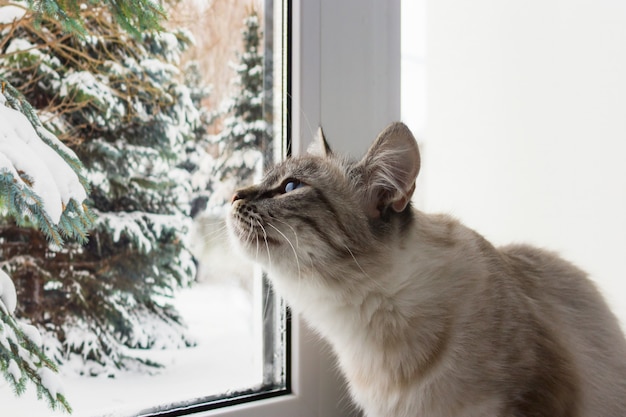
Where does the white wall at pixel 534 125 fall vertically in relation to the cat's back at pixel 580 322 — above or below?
above

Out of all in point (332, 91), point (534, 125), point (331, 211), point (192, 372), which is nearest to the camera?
point (331, 211)

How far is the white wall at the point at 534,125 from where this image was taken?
52.4 inches

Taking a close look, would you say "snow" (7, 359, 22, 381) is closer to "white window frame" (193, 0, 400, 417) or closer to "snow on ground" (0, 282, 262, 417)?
"snow on ground" (0, 282, 262, 417)

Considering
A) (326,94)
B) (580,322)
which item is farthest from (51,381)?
(580,322)

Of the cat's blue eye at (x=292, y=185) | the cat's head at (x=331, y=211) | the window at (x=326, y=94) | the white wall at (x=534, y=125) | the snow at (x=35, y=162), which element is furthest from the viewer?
the white wall at (x=534, y=125)

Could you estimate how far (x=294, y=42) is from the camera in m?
1.23

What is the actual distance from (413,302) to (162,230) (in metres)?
0.55

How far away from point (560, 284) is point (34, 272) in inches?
41.2

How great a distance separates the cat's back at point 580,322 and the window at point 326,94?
0.46m

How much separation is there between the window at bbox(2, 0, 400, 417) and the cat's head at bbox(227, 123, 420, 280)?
202 mm

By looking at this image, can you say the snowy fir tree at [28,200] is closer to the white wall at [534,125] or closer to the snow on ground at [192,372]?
the snow on ground at [192,372]

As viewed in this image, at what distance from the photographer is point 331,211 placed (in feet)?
3.46

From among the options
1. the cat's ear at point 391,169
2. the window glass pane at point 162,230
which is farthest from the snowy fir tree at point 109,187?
the cat's ear at point 391,169

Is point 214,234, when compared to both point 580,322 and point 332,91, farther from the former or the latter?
point 580,322
